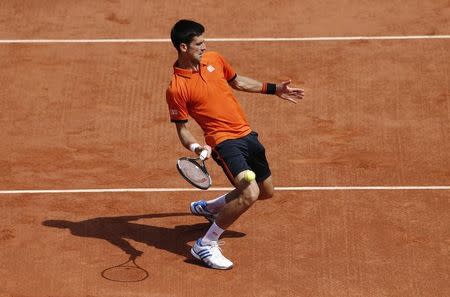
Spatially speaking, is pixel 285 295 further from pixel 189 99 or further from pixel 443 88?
pixel 443 88

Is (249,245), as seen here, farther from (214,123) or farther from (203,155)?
(203,155)

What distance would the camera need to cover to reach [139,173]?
579 inches

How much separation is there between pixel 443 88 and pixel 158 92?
362 centimetres

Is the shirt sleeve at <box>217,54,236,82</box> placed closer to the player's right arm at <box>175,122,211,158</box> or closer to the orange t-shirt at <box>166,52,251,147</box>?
the orange t-shirt at <box>166,52,251,147</box>

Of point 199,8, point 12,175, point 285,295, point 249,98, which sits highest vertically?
point 199,8

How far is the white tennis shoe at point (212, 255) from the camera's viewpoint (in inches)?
497

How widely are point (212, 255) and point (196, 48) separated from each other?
6.65 feet

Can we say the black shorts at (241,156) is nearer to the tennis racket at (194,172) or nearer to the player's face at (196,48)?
the tennis racket at (194,172)

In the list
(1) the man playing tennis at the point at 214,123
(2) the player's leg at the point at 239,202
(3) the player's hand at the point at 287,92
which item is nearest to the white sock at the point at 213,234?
(1) the man playing tennis at the point at 214,123

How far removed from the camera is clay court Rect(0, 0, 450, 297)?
41.5 ft

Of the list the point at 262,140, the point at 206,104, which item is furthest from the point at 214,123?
the point at 262,140

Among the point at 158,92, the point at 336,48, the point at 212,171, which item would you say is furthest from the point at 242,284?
the point at 336,48

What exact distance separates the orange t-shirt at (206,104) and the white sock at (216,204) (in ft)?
3.10

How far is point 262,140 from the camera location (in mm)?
15391
